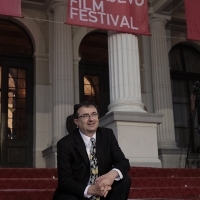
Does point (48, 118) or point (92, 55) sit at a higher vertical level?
point (92, 55)

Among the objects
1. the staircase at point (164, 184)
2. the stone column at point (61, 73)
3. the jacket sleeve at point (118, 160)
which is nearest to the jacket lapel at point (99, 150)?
the jacket sleeve at point (118, 160)

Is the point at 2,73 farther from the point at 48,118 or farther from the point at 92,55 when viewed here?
the point at 92,55

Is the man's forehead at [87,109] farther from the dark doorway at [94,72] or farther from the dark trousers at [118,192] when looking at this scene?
the dark doorway at [94,72]

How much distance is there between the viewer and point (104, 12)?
889cm

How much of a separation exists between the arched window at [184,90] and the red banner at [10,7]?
7420 millimetres

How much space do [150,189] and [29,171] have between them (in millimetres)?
2013

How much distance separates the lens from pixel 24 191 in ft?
18.1

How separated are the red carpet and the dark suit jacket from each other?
6.82ft

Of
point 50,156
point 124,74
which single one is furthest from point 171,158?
point 124,74

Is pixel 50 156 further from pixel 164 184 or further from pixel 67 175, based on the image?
pixel 67 175

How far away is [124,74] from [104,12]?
1.41 meters

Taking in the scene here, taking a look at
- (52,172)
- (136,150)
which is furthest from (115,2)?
(52,172)

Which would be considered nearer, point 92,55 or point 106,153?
point 106,153

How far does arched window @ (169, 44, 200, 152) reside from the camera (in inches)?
550
